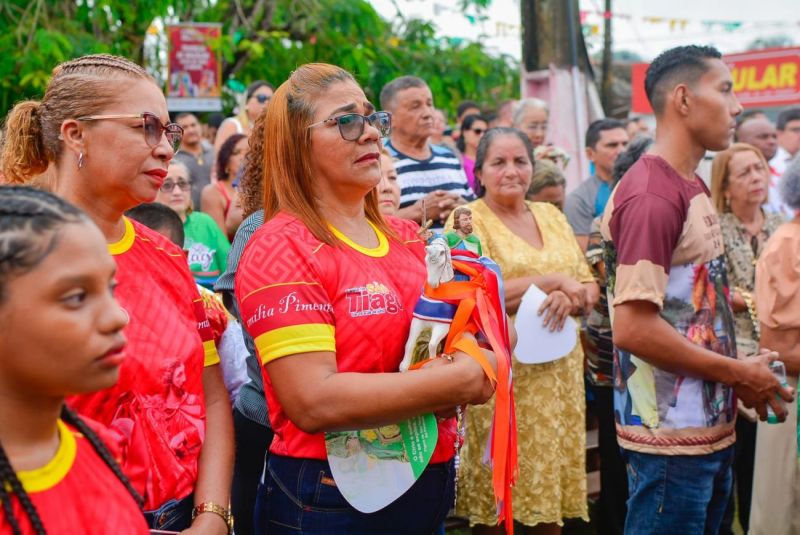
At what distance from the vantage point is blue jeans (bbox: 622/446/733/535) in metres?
3.31

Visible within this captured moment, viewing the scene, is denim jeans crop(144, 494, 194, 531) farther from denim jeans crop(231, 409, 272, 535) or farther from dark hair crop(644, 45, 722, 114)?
dark hair crop(644, 45, 722, 114)

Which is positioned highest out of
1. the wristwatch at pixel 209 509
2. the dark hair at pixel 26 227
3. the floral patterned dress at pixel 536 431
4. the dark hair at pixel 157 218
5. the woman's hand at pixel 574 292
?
the dark hair at pixel 26 227

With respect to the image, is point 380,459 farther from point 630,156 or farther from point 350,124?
point 630,156

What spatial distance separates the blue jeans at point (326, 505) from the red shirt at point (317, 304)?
0.15 ft

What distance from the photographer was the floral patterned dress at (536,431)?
4.51 m

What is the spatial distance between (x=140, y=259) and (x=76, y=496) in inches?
32.4

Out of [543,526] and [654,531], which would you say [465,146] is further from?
[654,531]

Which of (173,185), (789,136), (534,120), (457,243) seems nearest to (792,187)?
(457,243)

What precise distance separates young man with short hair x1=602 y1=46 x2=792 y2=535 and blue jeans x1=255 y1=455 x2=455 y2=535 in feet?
3.56

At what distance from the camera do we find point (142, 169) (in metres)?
2.31

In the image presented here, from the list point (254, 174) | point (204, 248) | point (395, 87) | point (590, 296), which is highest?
point (395, 87)

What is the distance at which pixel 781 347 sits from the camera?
4.00 m

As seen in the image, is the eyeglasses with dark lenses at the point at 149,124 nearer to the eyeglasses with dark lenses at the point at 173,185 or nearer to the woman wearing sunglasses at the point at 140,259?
the woman wearing sunglasses at the point at 140,259

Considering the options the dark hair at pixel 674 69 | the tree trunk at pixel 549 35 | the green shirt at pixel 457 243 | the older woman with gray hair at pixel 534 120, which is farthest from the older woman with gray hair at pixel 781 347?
the tree trunk at pixel 549 35
